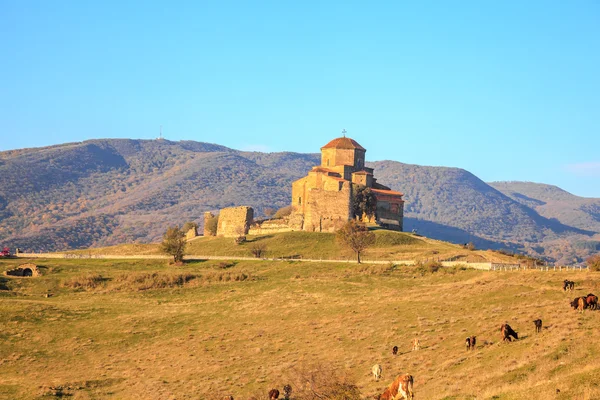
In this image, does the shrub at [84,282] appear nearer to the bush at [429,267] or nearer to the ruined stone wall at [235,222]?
the bush at [429,267]

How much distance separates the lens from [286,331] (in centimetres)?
5034

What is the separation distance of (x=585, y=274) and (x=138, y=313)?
103 ft

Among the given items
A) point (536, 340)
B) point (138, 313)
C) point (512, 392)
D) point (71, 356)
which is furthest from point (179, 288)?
point (512, 392)

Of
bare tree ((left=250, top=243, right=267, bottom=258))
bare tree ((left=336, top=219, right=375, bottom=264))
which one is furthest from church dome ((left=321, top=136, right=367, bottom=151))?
bare tree ((left=336, top=219, right=375, bottom=264))

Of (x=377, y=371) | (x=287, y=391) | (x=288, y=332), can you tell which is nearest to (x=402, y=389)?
(x=377, y=371)

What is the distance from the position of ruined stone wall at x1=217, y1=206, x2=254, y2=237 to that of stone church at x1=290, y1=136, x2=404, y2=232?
227 inches

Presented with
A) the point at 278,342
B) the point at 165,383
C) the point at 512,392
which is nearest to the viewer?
the point at 512,392

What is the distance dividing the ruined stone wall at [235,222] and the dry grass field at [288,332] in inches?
1065

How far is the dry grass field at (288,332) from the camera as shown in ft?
111

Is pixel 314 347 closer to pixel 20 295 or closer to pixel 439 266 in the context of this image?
pixel 439 266

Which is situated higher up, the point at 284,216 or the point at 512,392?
the point at 284,216

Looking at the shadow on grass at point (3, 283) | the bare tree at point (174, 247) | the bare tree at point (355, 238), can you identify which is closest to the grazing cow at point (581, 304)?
the bare tree at point (355, 238)

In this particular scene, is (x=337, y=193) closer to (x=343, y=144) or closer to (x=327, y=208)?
(x=327, y=208)

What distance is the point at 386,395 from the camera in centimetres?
2906
